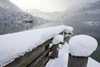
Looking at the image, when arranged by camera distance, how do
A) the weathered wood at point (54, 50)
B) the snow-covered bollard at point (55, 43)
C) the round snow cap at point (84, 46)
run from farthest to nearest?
the weathered wood at point (54, 50), the snow-covered bollard at point (55, 43), the round snow cap at point (84, 46)

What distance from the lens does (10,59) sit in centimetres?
83

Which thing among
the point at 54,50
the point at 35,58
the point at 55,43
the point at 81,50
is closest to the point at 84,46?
the point at 81,50

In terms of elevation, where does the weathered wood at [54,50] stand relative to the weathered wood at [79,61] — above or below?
below

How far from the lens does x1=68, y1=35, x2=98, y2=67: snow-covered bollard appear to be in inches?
34.8

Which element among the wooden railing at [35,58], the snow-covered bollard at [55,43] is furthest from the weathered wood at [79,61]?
the snow-covered bollard at [55,43]

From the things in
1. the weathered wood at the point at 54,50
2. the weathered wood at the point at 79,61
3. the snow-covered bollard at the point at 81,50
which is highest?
the snow-covered bollard at the point at 81,50

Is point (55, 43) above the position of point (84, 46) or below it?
below

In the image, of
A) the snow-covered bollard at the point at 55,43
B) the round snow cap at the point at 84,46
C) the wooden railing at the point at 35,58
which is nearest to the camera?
the round snow cap at the point at 84,46

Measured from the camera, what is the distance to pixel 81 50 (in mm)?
885

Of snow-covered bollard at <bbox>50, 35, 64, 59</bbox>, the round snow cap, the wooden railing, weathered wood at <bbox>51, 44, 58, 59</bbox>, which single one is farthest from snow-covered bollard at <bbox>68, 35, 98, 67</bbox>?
weathered wood at <bbox>51, 44, 58, 59</bbox>

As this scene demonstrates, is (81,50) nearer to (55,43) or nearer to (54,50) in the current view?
(55,43)

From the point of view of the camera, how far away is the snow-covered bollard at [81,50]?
0.88m

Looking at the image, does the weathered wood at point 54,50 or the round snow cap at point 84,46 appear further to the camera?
the weathered wood at point 54,50

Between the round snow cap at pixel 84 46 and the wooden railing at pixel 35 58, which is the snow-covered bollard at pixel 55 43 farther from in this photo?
the round snow cap at pixel 84 46
